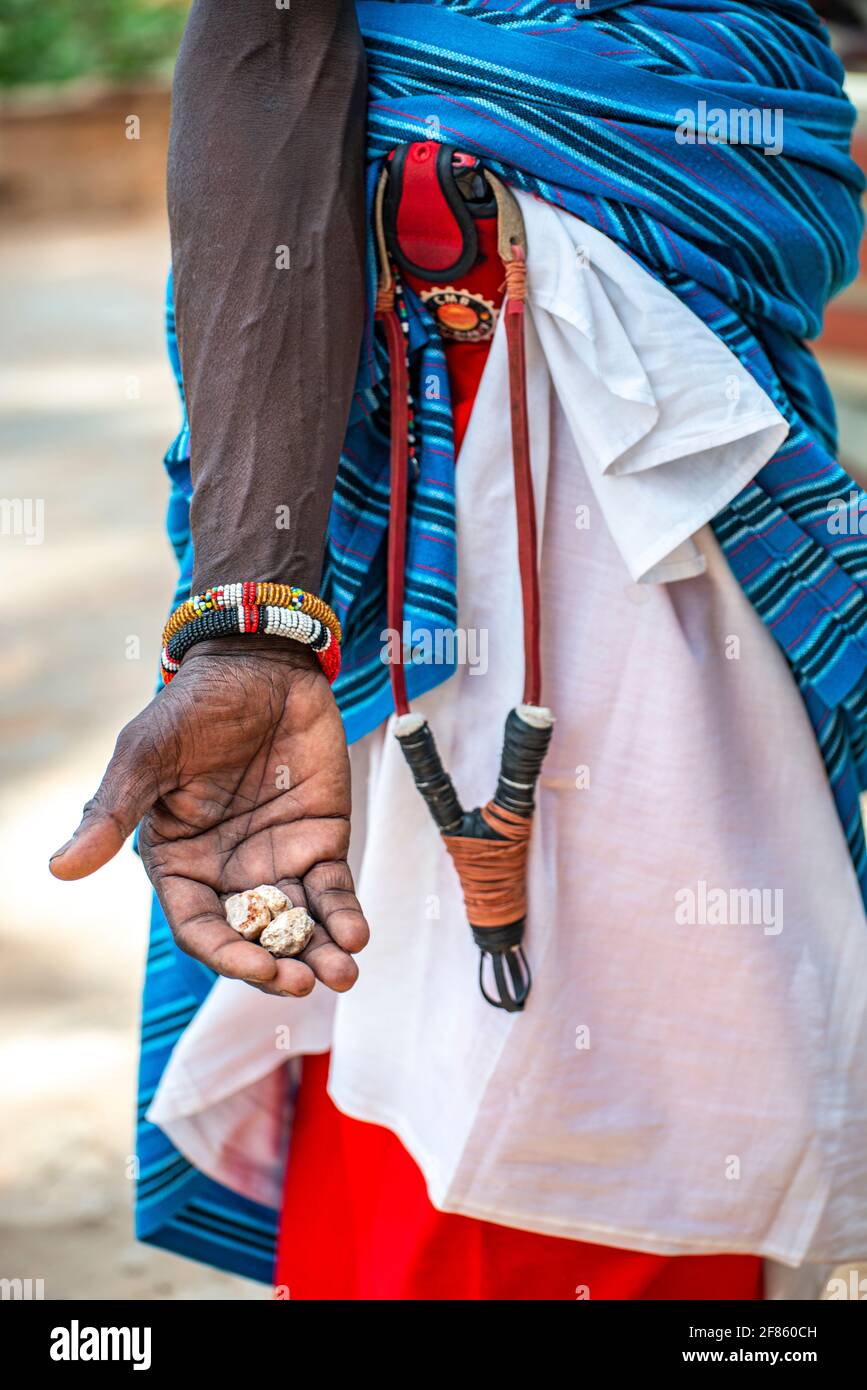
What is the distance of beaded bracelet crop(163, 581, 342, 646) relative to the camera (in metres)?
1.01

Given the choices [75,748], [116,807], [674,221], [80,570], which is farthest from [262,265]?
[80,570]

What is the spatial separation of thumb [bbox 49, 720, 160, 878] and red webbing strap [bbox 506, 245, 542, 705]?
0.34 meters

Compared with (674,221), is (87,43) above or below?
above

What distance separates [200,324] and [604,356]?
0.30 m

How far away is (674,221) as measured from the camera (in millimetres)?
1094

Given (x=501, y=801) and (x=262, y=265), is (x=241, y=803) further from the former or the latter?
(x=262, y=265)

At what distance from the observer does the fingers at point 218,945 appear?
2.94ft

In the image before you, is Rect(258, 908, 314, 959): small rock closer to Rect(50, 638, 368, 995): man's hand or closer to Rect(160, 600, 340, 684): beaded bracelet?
Rect(50, 638, 368, 995): man's hand

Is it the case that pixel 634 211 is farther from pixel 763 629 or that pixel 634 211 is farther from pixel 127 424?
pixel 127 424

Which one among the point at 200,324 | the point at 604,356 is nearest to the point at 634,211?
the point at 604,356

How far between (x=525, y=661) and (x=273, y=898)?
0.32 meters

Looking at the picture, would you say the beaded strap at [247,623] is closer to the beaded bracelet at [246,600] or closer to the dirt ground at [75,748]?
the beaded bracelet at [246,600]

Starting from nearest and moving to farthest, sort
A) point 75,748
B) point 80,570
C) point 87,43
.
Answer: point 75,748 < point 80,570 < point 87,43

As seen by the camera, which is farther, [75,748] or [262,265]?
[75,748]
